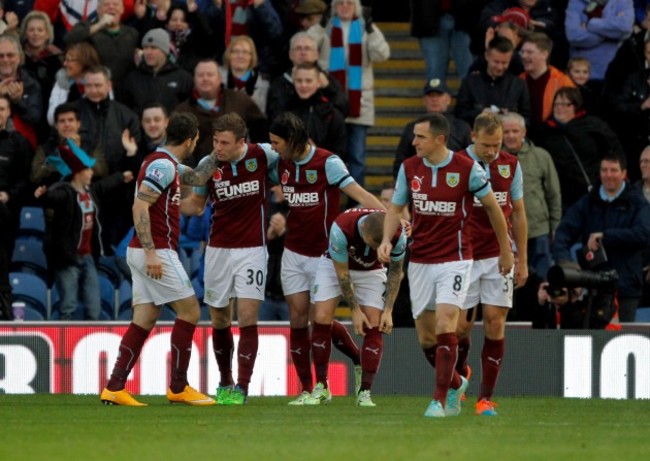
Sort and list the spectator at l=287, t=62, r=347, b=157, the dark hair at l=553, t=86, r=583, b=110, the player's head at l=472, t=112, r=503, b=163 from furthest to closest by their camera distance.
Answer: the dark hair at l=553, t=86, r=583, b=110 < the spectator at l=287, t=62, r=347, b=157 < the player's head at l=472, t=112, r=503, b=163

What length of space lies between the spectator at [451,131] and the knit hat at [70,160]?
344cm

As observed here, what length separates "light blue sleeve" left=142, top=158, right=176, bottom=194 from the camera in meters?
12.6

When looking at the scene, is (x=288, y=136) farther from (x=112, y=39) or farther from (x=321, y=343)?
(x=112, y=39)

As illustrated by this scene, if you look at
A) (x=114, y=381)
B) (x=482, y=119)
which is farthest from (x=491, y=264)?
(x=114, y=381)

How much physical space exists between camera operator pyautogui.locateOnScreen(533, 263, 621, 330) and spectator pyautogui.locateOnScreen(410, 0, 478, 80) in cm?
433

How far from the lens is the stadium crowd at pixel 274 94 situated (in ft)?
56.3

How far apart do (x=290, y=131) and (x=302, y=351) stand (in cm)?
188

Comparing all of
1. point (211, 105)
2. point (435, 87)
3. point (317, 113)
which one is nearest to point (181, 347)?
point (211, 105)

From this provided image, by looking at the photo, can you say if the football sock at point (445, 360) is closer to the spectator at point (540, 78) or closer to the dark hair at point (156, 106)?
the dark hair at point (156, 106)

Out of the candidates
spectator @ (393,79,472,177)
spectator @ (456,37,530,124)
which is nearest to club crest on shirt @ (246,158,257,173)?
spectator @ (393,79,472,177)

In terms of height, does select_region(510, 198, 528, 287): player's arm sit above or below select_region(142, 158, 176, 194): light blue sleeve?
below

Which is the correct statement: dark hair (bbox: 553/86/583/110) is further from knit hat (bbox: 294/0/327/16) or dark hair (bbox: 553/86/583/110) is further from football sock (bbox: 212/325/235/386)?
football sock (bbox: 212/325/235/386)

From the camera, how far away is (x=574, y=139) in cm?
1855

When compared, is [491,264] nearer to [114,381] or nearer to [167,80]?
[114,381]
